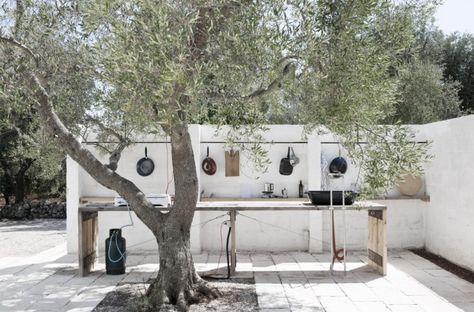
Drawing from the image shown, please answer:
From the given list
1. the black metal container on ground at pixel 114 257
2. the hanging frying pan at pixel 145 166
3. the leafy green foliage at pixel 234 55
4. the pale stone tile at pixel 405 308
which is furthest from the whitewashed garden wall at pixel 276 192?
the pale stone tile at pixel 405 308

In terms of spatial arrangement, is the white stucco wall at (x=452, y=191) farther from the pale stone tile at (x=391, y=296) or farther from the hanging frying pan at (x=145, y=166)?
the hanging frying pan at (x=145, y=166)

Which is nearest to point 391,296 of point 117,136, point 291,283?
point 291,283

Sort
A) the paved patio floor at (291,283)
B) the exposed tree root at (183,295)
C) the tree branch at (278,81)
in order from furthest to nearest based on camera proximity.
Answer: the paved patio floor at (291,283) < the exposed tree root at (183,295) < the tree branch at (278,81)

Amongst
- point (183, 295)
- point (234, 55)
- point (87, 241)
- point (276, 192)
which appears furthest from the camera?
point (276, 192)

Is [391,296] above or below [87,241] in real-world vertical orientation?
below

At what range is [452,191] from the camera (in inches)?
321

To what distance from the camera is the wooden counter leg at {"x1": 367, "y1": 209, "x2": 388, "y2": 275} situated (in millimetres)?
7305

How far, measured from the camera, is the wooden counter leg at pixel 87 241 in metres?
7.37

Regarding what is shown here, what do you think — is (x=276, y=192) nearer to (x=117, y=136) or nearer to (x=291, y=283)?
(x=291, y=283)

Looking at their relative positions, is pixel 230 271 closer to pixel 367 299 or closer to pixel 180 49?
pixel 367 299

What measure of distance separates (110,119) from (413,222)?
5687 millimetres

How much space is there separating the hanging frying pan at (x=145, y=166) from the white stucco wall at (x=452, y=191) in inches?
199

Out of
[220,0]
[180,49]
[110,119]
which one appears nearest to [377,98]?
[220,0]

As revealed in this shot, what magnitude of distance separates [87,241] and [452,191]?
5746 millimetres
